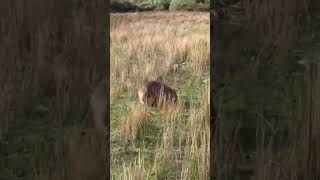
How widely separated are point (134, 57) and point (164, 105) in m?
5.59

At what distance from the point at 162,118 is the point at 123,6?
21940mm

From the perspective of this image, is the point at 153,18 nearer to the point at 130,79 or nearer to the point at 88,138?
the point at 130,79

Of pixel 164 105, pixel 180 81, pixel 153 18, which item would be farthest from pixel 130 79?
pixel 153 18

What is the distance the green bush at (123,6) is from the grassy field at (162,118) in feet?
47.4

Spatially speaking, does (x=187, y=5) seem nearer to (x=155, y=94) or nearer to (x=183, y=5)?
(x=183, y=5)

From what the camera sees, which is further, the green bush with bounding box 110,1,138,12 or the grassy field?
the green bush with bounding box 110,1,138,12

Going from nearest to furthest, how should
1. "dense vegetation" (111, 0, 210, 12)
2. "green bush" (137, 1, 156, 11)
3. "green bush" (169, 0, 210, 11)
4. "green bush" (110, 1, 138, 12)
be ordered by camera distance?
"green bush" (110, 1, 138, 12), "dense vegetation" (111, 0, 210, 12), "green bush" (137, 1, 156, 11), "green bush" (169, 0, 210, 11)

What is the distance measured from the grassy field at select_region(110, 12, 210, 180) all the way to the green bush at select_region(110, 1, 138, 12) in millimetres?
14434

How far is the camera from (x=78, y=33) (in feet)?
3.56

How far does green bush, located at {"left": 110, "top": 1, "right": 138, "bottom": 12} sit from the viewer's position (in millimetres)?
26000

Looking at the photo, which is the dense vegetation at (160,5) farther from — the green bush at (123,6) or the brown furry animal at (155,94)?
the brown furry animal at (155,94)

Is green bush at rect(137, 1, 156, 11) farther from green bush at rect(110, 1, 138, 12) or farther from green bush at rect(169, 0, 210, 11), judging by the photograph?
green bush at rect(169, 0, 210, 11)

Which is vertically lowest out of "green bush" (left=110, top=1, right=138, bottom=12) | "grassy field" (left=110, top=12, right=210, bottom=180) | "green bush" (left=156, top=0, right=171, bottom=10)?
"grassy field" (left=110, top=12, right=210, bottom=180)

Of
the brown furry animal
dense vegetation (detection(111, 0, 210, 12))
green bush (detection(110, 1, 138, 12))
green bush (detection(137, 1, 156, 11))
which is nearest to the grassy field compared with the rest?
the brown furry animal
